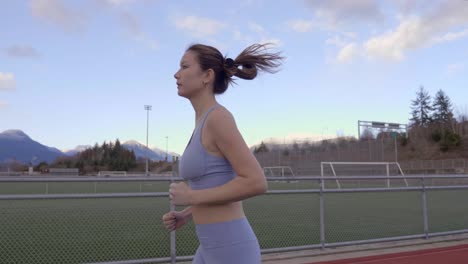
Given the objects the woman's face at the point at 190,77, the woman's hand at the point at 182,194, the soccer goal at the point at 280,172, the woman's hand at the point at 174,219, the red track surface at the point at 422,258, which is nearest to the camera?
the woman's hand at the point at 182,194

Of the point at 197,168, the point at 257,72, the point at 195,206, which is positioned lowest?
the point at 195,206

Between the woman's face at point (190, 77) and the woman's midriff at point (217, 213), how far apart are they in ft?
1.72

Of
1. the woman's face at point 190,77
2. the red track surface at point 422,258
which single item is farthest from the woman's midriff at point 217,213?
the red track surface at point 422,258

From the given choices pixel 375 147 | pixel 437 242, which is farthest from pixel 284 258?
pixel 375 147

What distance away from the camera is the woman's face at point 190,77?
2.06 m

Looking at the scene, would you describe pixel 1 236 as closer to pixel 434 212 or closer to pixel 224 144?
pixel 224 144

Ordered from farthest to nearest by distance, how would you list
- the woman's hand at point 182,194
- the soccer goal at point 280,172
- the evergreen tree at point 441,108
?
1. the evergreen tree at point 441,108
2. the soccer goal at point 280,172
3. the woman's hand at point 182,194

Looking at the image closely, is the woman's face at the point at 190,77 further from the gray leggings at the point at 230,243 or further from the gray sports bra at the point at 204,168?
the gray leggings at the point at 230,243

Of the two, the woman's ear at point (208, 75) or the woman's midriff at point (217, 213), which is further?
the woman's ear at point (208, 75)

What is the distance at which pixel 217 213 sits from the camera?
1912mm

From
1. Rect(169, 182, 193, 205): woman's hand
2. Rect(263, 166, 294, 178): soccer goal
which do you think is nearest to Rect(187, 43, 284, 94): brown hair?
Rect(169, 182, 193, 205): woman's hand

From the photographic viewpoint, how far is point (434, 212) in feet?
48.1

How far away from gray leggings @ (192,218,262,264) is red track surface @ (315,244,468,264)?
570cm

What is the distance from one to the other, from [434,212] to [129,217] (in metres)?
9.55
